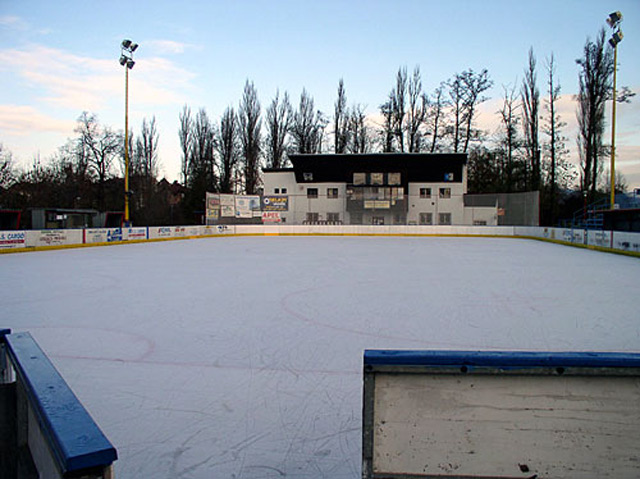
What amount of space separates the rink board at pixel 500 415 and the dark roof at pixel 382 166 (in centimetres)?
4094

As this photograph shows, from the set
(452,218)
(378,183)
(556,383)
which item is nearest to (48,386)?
(556,383)

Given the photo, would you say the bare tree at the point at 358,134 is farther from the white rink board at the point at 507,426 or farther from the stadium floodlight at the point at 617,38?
the white rink board at the point at 507,426

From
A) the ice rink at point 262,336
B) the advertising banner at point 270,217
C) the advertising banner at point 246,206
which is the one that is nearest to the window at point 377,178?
the advertising banner at point 270,217

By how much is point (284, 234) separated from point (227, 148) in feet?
72.6

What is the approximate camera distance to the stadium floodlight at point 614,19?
22.8 metres

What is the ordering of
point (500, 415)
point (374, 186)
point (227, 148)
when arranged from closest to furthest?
point (500, 415), point (374, 186), point (227, 148)

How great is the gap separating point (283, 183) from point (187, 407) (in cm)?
4338

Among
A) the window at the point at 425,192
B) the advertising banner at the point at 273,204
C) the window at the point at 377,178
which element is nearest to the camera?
the advertising banner at the point at 273,204

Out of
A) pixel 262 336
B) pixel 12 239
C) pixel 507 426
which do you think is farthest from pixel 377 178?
pixel 507 426

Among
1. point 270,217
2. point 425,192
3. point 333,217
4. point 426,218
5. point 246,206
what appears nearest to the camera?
point 246,206

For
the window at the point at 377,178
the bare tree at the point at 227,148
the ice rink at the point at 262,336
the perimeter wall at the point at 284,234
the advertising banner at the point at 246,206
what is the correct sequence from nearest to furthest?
the ice rink at the point at 262,336
the perimeter wall at the point at 284,234
the advertising banner at the point at 246,206
the window at the point at 377,178
the bare tree at the point at 227,148

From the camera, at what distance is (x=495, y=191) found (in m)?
47.4

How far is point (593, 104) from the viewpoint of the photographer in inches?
1405

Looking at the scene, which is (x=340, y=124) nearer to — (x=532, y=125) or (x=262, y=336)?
(x=532, y=125)
